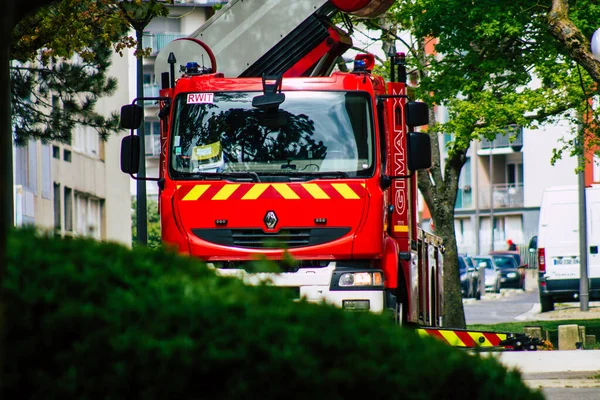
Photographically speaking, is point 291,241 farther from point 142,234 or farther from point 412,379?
point 142,234

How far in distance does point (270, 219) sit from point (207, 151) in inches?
34.3

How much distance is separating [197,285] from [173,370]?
1.44ft

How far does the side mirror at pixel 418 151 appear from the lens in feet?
38.0

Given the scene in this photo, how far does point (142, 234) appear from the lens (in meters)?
20.4

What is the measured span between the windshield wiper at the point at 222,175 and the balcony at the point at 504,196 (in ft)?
202

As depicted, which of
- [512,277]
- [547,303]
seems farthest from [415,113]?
[512,277]

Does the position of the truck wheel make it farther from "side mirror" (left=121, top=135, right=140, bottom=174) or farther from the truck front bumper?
"side mirror" (left=121, top=135, right=140, bottom=174)

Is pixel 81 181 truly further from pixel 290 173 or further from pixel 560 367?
pixel 290 173

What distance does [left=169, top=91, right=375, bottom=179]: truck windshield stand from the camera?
11.2 metres

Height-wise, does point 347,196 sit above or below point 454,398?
above

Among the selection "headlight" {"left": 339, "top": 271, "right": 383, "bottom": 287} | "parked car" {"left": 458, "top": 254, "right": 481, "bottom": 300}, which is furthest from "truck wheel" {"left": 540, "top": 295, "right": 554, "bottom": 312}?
"headlight" {"left": 339, "top": 271, "right": 383, "bottom": 287}

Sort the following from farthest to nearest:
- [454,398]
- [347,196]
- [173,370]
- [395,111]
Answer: [395,111], [347,196], [454,398], [173,370]

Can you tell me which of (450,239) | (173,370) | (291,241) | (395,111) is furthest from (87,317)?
(450,239)

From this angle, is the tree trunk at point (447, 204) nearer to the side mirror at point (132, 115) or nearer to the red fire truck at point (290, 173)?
the red fire truck at point (290, 173)
